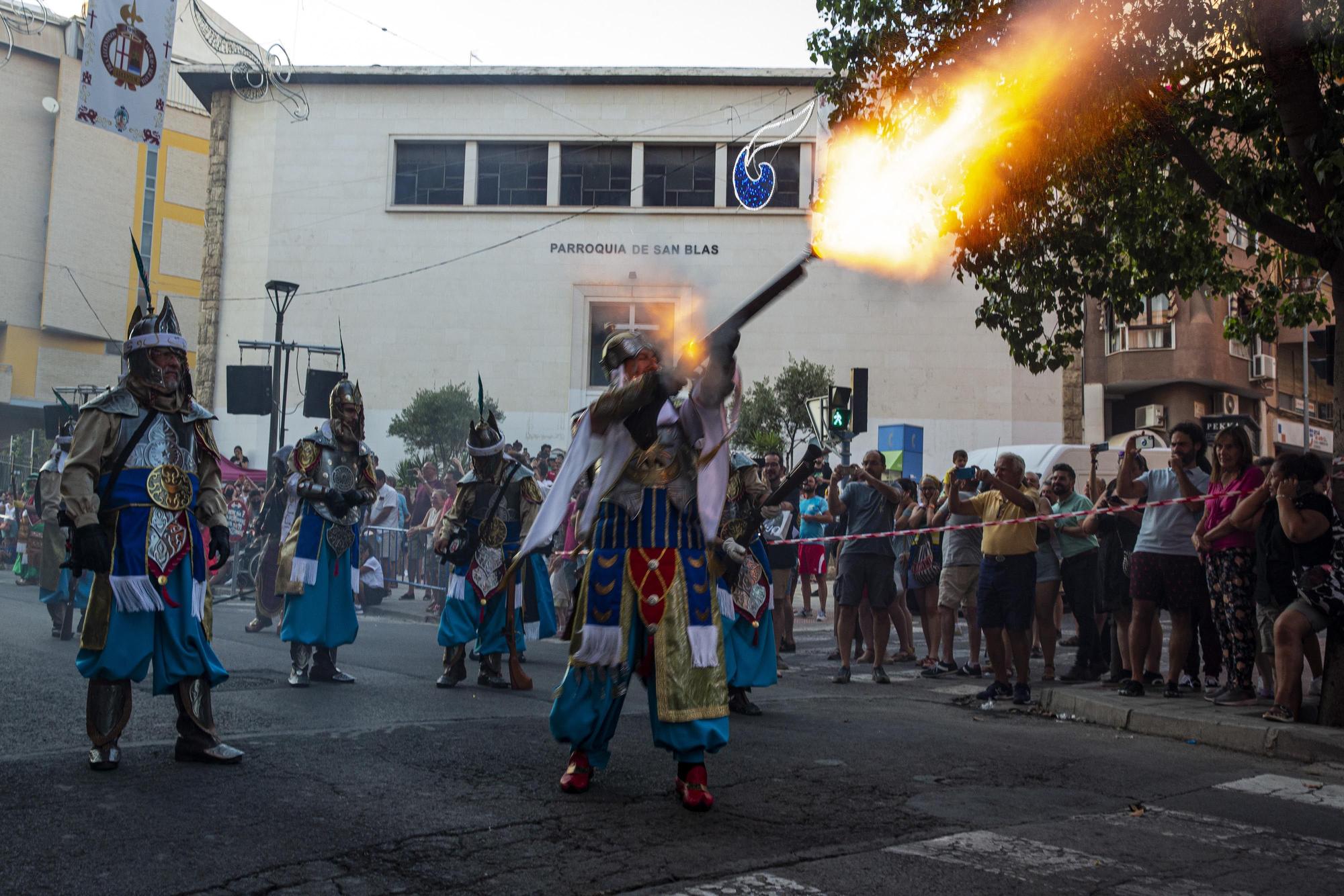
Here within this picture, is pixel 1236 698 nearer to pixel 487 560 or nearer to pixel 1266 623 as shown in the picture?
pixel 1266 623

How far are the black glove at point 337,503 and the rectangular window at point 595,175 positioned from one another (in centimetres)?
2825

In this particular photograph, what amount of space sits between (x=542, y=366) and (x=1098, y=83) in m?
28.9

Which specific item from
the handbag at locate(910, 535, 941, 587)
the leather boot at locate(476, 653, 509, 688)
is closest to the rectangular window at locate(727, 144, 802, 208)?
the handbag at locate(910, 535, 941, 587)

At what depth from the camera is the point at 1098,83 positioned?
826 centimetres

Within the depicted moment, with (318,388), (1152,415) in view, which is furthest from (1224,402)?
(318,388)

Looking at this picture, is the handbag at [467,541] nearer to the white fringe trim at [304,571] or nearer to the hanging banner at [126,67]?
the white fringe trim at [304,571]

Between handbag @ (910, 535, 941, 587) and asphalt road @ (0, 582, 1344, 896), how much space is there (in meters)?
4.07

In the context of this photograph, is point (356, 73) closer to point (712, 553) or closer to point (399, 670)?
point (399, 670)

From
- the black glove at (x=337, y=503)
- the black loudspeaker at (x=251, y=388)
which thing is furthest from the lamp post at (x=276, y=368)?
the black glove at (x=337, y=503)

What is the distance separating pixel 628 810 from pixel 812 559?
41.4 ft

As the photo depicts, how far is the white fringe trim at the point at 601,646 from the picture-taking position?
532 cm

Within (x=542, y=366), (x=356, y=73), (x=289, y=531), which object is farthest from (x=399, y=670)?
(x=356, y=73)

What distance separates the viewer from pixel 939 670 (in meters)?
11.5

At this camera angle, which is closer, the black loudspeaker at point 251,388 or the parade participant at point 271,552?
the parade participant at point 271,552
